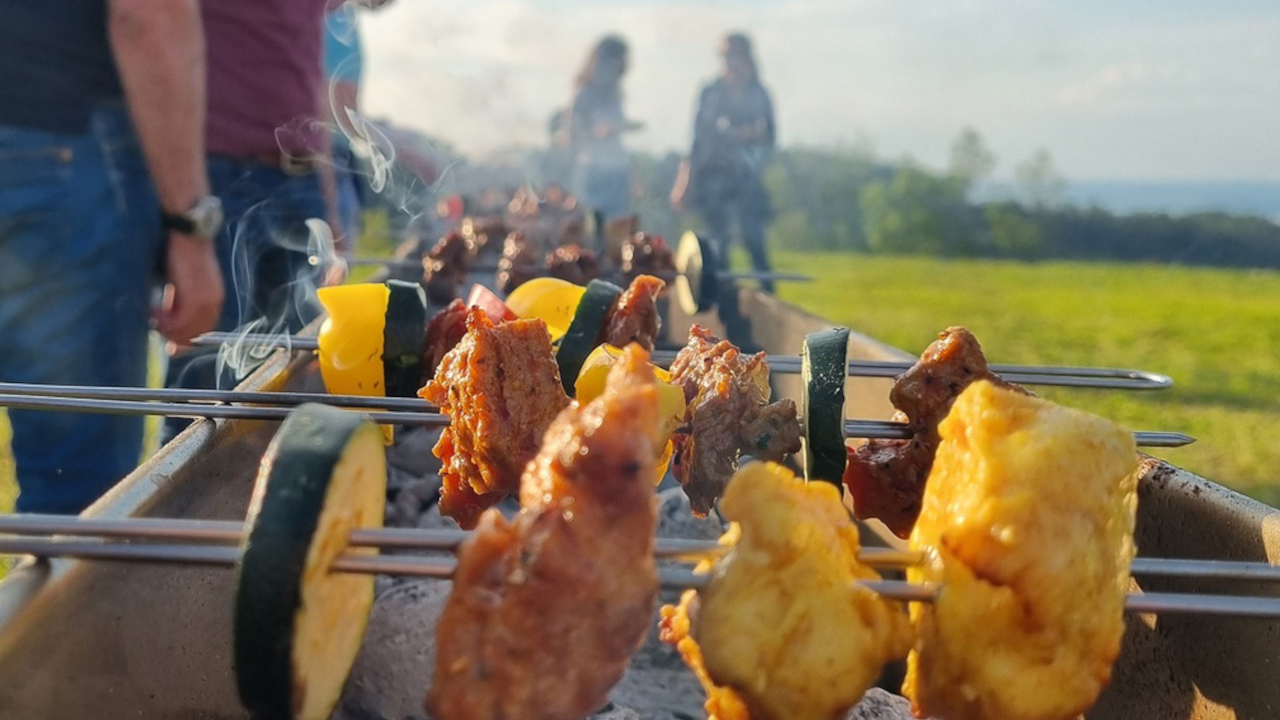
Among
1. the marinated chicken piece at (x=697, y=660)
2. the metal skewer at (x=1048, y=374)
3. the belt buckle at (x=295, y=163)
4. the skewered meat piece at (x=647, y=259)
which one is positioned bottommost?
the marinated chicken piece at (x=697, y=660)

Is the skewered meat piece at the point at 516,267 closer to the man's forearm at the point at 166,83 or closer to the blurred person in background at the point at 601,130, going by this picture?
the man's forearm at the point at 166,83

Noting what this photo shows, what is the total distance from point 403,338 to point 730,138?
9.81 metres

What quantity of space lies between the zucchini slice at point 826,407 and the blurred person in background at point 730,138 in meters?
9.97

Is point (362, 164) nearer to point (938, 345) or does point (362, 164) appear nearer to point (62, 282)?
point (62, 282)

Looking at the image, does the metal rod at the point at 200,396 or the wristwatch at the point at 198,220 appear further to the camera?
the wristwatch at the point at 198,220

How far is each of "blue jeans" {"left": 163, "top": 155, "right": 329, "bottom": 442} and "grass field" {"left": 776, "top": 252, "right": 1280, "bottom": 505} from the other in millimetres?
5938

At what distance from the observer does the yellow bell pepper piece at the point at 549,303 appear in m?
2.78

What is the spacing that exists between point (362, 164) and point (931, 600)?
6.94 metres

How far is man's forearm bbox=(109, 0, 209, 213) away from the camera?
311cm

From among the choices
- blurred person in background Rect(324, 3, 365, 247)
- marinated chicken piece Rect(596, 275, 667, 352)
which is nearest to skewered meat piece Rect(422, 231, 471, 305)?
blurred person in background Rect(324, 3, 365, 247)

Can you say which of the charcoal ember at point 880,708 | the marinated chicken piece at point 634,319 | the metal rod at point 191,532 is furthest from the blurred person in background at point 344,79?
the charcoal ember at point 880,708

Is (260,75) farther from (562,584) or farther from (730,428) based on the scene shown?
(562,584)

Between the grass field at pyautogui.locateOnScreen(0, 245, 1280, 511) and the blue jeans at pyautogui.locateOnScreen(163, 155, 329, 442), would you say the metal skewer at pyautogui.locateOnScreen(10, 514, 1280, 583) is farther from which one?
the grass field at pyautogui.locateOnScreen(0, 245, 1280, 511)

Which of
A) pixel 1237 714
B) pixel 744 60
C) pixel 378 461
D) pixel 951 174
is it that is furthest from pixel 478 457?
pixel 951 174
